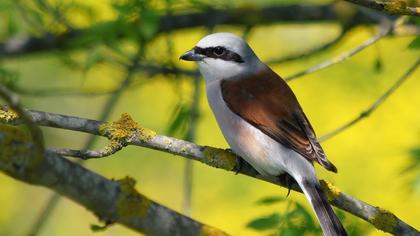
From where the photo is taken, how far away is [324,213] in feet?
11.8

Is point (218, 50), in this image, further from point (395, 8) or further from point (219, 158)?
point (395, 8)

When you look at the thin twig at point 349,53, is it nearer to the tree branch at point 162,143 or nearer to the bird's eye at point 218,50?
the bird's eye at point 218,50

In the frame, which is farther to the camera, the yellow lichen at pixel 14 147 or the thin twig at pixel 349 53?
the thin twig at pixel 349 53

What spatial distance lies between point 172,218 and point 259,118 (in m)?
1.21

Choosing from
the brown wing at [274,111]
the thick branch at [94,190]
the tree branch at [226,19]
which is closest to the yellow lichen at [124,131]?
the thick branch at [94,190]

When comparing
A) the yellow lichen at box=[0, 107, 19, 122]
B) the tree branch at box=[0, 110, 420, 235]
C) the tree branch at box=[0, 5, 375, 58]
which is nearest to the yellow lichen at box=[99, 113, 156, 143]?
the tree branch at box=[0, 110, 420, 235]

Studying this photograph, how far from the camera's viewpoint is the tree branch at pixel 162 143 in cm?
312

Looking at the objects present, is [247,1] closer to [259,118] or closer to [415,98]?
[415,98]

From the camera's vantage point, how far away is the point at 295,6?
233 inches

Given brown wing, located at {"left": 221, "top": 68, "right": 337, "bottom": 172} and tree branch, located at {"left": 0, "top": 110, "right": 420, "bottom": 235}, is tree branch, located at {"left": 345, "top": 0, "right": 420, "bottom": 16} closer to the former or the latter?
tree branch, located at {"left": 0, "top": 110, "right": 420, "bottom": 235}

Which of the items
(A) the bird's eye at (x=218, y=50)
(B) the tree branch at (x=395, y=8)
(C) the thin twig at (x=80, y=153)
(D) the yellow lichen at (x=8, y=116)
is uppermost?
(B) the tree branch at (x=395, y=8)

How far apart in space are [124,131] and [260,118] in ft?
3.24

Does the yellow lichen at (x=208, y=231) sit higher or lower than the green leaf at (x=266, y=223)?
higher

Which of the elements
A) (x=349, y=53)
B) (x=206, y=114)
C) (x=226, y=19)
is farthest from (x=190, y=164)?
(x=206, y=114)
